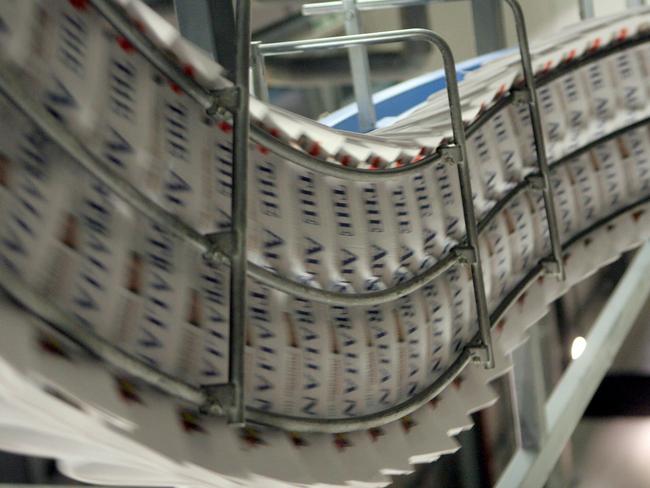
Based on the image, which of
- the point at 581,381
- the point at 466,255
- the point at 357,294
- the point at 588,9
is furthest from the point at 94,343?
the point at 588,9

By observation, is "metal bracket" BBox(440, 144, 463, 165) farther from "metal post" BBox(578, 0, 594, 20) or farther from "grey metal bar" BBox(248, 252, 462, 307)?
"metal post" BBox(578, 0, 594, 20)

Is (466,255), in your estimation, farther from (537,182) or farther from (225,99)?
(225,99)

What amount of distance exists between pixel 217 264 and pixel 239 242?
4.9 inches

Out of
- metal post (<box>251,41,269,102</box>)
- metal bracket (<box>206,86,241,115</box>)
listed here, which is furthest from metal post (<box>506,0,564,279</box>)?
metal bracket (<box>206,86,241,115</box>)

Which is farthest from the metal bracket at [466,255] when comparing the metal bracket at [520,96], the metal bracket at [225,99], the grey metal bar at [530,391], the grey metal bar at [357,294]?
the grey metal bar at [530,391]

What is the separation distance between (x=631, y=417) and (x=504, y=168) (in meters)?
1.80

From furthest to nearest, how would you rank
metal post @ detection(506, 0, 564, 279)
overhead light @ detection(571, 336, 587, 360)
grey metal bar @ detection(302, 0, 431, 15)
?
overhead light @ detection(571, 336, 587, 360)
grey metal bar @ detection(302, 0, 431, 15)
metal post @ detection(506, 0, 564, 279)

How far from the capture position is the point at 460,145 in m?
1.19

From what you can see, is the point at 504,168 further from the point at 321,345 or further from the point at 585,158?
the point at 321,345

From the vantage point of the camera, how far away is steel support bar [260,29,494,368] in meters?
1.13

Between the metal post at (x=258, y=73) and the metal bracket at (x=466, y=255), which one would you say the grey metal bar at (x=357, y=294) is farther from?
the metal post at (x=258, y=73)

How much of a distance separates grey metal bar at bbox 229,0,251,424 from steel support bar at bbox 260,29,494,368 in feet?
1.23

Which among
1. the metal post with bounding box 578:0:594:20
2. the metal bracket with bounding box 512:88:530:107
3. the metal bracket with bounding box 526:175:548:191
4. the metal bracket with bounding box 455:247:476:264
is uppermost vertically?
the metal post with bounding box 578:0:594:20

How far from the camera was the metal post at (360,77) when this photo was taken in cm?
188
